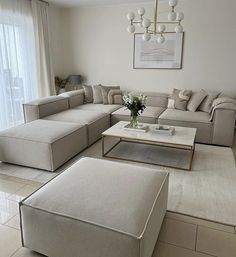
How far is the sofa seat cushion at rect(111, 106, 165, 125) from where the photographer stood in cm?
400

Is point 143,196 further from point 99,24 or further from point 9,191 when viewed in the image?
point 99,24

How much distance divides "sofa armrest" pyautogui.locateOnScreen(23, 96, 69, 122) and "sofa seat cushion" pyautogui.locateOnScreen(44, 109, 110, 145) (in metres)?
0.12

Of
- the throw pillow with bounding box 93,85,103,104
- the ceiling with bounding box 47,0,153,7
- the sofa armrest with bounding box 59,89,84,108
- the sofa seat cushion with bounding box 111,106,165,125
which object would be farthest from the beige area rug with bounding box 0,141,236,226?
the ceiling with bounding box 47,0,153,7

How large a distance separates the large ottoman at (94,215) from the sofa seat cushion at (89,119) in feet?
5.96

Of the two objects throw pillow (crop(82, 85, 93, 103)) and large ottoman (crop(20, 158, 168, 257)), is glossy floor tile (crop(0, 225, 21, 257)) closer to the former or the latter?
large ottoman (crop(20, 158, 168, 257))

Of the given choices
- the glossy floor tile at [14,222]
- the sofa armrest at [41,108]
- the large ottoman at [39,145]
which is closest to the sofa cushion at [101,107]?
the sofa armrest at [41,108]

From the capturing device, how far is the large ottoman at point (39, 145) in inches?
108

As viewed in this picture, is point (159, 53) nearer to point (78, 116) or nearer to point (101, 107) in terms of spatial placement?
point (101, 107)

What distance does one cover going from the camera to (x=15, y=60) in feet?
14.0

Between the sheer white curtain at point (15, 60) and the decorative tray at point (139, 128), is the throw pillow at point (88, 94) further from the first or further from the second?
the decorative tray at point (139, 128)

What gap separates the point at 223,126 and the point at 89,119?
2.11 meters

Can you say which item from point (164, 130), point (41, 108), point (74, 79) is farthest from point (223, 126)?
point (74, 79)

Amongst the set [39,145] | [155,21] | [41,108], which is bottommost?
[39,145]

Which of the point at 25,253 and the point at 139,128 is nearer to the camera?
the point at 25,253
